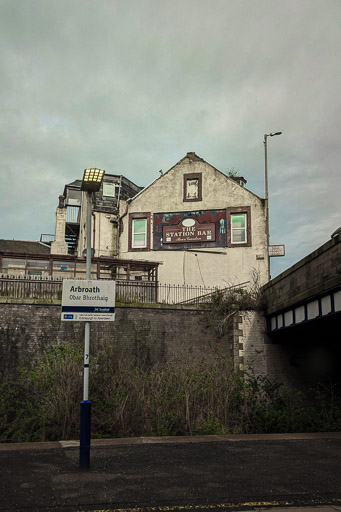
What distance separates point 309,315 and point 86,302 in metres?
8.82

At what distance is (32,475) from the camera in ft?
22.8

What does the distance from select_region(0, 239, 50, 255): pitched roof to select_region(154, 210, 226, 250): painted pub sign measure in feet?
47.4

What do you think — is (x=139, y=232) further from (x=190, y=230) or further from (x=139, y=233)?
(x=190, y=230)

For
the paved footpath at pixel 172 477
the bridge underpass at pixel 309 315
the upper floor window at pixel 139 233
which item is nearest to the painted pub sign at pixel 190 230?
the upper floor window at pixel 139 233

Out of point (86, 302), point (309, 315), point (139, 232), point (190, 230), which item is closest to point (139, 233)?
point (139, 232)

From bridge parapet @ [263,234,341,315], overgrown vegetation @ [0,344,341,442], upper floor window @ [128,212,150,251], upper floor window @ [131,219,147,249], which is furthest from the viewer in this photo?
upper floor window @ [131,219,147,249]

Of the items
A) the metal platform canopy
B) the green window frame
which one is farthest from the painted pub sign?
the metal platform canopy

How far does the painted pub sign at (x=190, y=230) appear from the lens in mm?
28781

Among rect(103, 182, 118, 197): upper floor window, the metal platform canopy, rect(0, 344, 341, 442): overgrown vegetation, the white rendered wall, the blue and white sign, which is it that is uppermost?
rect(103, 182, 118, 197): upper floor window

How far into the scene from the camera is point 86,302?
8.23m

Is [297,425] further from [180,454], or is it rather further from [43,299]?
[43,299]

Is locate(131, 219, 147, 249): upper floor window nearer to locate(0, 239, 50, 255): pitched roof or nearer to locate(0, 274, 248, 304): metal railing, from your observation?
locate(0, 274, 248, 304): metal railing

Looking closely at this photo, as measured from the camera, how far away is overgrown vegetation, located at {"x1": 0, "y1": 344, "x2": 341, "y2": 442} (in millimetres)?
13547

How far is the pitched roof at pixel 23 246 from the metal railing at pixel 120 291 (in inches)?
749
